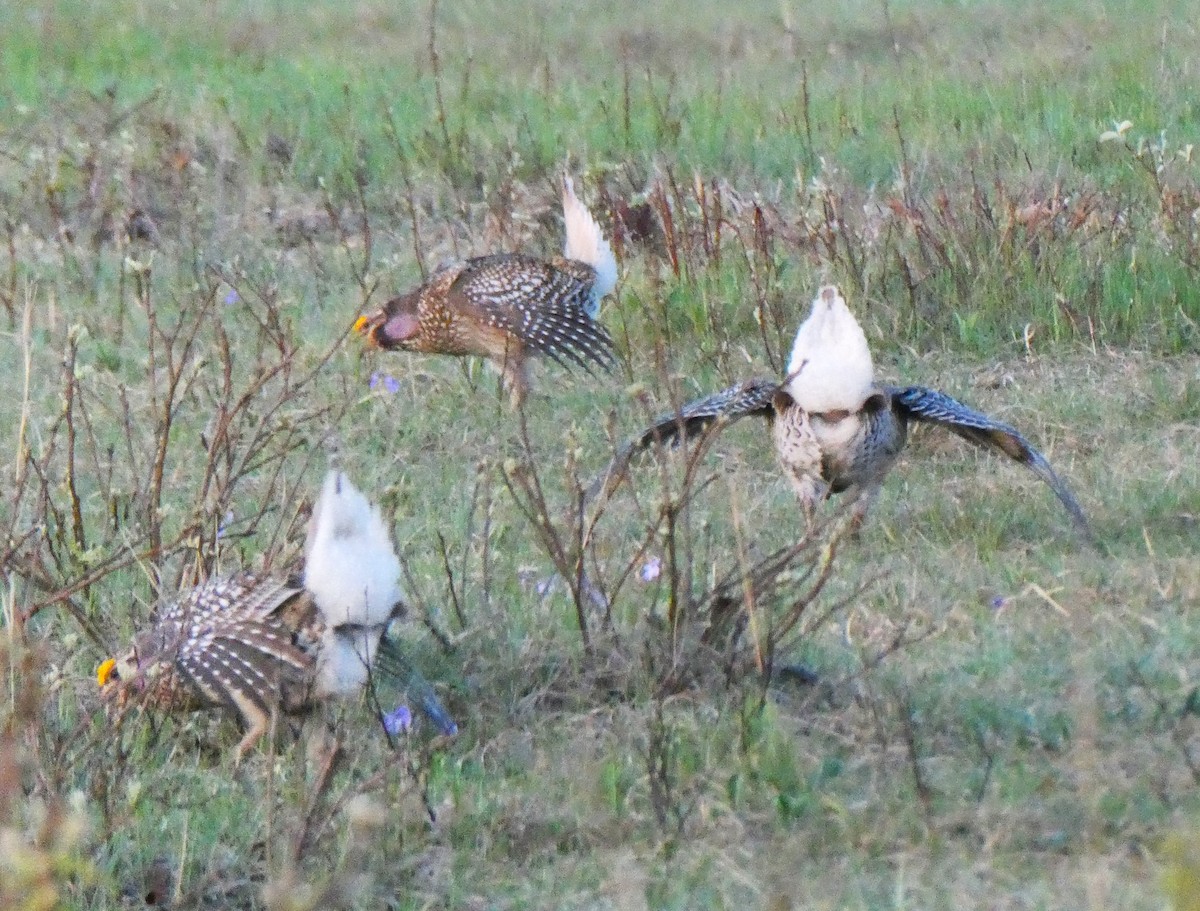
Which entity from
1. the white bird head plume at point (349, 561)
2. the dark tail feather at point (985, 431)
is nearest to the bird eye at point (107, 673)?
the white bird head plume at point (349, 561)

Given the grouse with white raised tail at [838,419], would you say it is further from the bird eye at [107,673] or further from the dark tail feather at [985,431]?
the bird eye at [107,673]

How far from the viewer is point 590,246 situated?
779 centimetres

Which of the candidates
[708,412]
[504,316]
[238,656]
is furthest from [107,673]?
[504,316]

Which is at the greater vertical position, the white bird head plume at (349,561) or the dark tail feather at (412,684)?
the white bird head plume at (349,561)

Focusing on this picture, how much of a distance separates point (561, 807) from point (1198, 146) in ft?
21.1

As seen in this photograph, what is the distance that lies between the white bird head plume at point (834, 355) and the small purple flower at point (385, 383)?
2.09 meters

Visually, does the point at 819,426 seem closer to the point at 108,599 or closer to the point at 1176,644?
the point at 1176,644

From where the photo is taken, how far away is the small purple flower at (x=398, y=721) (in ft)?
13.7

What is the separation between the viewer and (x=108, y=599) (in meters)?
5.19

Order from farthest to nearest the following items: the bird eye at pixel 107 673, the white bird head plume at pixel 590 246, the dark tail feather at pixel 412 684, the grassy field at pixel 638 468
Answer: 1. the white bird head plume at pixel 590 246
2. the bird eye at pixel 107 673
3. the dark tail feather at pixel 412 684
4. the grassy field at pixel 638 468

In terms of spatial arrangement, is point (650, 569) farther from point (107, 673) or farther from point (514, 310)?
point (514, 310)

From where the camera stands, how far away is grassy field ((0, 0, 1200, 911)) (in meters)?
3.65

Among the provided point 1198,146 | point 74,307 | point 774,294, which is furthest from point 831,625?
point 1198,146

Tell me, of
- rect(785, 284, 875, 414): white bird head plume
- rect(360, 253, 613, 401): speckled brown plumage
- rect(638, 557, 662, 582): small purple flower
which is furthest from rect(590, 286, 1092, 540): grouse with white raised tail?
rect(360, 253, 613, 401): speckled brown plumage
